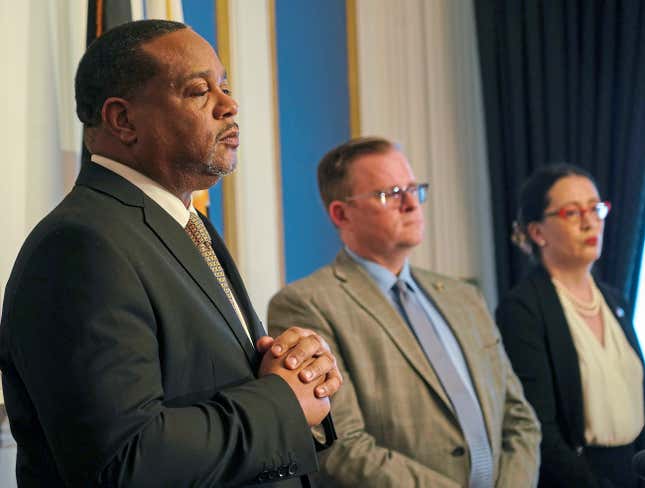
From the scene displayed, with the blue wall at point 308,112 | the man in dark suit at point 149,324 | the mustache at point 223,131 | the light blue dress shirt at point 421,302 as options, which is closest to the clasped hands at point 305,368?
the man in dark suit at point 149,324

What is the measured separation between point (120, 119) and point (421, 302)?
1.46 metres

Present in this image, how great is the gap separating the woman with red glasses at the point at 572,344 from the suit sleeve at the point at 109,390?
73.2 inches

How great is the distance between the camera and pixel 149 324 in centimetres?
148

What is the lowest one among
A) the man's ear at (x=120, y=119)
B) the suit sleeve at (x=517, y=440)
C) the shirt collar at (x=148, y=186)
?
the suit sleeve at (x=517, y=440)

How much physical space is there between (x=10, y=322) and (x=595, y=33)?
3.76 meters

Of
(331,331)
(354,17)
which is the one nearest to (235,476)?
(331,331)

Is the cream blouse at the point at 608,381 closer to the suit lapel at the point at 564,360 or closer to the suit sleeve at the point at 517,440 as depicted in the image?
the suit lapel at the point at 564,360

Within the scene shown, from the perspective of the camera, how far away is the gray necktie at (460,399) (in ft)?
8.76

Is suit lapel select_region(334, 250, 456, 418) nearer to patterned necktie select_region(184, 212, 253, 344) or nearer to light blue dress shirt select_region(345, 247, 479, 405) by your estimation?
light blue dress shirt select_region(345, 247, 479, 405)

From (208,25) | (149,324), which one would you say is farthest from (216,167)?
(208,25)

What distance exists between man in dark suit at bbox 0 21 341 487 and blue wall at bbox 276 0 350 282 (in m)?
2.29

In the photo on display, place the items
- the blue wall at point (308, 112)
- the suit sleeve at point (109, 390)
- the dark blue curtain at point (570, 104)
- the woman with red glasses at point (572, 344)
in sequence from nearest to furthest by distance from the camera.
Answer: the suit sleeve at point (109, 390) → the woman with red glasses at point (572, 344) → the blue wall at point (308, 112) → the dark blue curtain at point (570, 104)

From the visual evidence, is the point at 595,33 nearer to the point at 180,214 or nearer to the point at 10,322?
the point at 180,214

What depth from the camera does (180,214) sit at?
5.66 ft
